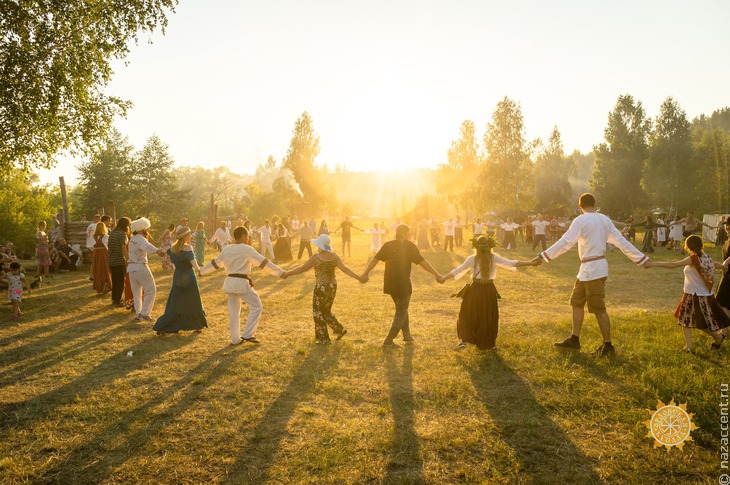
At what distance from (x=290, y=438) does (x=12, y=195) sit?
3195 cm

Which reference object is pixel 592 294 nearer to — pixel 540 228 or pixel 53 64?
pixel 53 64

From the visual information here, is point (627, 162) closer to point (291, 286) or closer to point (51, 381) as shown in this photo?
point (291, 286)

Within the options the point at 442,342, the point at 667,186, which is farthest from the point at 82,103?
the point at 667,186

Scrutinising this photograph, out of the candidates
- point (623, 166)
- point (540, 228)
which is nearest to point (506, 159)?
point (623, 166)

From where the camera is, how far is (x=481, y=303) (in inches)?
301

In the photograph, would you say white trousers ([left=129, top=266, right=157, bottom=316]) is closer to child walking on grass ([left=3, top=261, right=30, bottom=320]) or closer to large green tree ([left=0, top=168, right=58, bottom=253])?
child walking on grass ([left=3, top=261, right=30, bottom=320])

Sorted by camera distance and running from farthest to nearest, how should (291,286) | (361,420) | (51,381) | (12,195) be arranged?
(12,195), (291,286), (51,381), (361,420)

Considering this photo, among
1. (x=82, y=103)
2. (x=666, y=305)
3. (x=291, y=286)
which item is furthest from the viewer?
(x=291, y=286)

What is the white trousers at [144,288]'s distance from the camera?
33.5 ft

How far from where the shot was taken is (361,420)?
5258 millimetres

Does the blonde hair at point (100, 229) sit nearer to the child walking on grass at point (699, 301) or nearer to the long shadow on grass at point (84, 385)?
the long shadow on grass at point (84, 385)

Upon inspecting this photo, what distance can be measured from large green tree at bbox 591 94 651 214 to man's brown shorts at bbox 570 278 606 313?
65876 millimetres

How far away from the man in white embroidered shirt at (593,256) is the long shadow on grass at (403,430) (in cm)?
297

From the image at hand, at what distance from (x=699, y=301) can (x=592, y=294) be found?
1877mm
